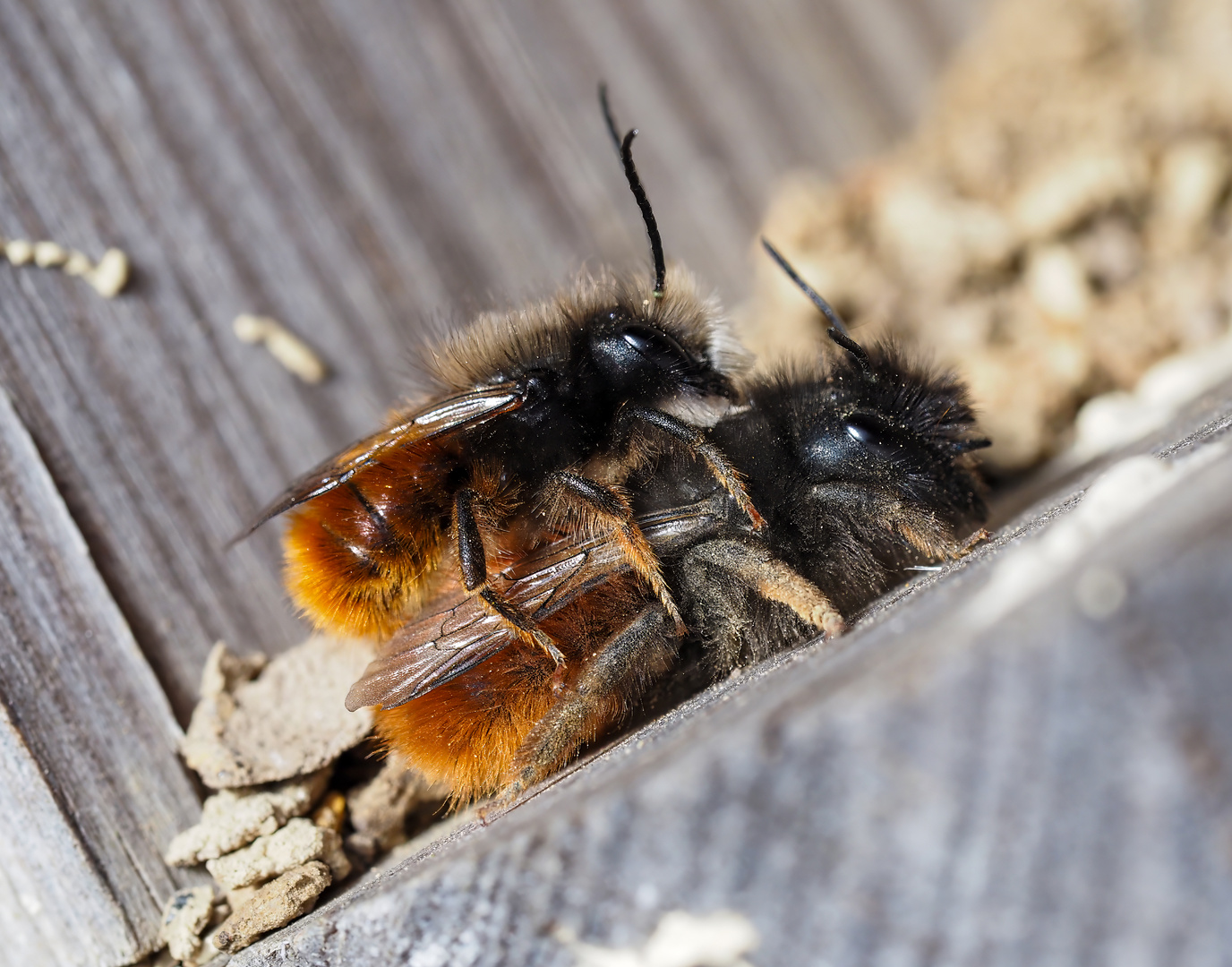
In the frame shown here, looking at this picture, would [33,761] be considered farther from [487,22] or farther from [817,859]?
[487,22]

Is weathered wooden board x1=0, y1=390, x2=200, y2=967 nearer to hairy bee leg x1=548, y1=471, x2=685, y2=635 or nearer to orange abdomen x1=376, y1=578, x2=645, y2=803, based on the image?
orange abdomen x1=376, y1=578, x2=645, y2=803

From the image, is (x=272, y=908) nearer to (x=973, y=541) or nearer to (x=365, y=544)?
(x=365, y=544)

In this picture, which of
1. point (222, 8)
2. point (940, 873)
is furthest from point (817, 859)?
point (222, 8)

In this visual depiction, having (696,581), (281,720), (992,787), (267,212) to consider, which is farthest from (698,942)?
(267,212)

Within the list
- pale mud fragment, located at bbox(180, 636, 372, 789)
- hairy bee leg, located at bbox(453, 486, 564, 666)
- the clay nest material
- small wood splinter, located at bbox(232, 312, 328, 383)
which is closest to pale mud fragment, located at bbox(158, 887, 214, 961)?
the clay nest material

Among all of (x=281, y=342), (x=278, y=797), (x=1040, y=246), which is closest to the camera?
(x=278, y=797)

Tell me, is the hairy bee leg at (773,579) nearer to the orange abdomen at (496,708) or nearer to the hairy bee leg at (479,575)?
the orange abdomen at (496,708)

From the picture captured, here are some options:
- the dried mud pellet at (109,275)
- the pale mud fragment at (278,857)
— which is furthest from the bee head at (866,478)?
the dried mud pellet at (109,275)
